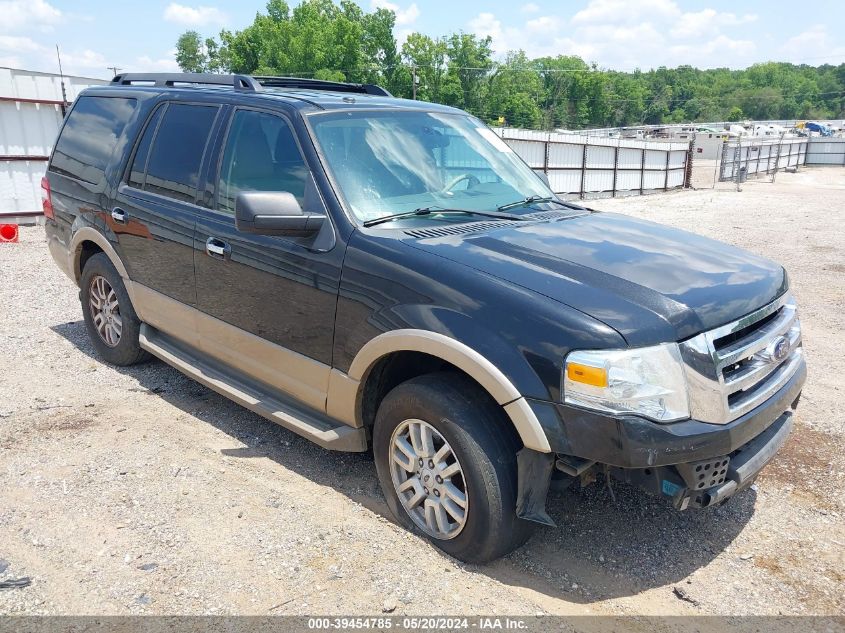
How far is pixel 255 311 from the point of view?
154 inches

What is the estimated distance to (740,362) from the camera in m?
2.98

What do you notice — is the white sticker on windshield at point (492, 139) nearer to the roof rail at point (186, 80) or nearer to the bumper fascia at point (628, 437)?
the roof rail at point (186, 80)

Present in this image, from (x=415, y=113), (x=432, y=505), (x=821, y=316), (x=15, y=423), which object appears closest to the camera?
(x=432, y=505)

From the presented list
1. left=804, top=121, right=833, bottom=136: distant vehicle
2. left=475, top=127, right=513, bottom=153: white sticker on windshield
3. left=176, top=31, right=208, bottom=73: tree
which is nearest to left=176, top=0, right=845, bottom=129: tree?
left=176, top=31, right=208, bottom=73: tree

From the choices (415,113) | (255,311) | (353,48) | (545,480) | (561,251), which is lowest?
(545,480)

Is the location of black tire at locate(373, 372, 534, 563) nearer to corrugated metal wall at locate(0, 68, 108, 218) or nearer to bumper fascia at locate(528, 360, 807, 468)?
bumper fascia at locate(528, 360, 807, 468)

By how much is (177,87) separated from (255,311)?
2.08 meters

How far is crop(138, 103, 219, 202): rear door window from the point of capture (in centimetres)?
433

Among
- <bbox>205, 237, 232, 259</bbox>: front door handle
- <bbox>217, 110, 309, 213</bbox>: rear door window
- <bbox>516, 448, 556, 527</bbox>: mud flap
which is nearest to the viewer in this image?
<bbox>516, 448, 556, 527</bbox>: mud flap

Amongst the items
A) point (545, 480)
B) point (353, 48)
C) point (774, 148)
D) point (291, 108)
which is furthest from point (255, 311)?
point (353, 48)

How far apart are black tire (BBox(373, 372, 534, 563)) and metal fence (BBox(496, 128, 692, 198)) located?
16.4 metres

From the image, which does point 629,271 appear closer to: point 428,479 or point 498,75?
point 428,479

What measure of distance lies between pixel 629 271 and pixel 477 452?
1.05 m

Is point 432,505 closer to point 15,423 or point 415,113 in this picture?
point 415,113
